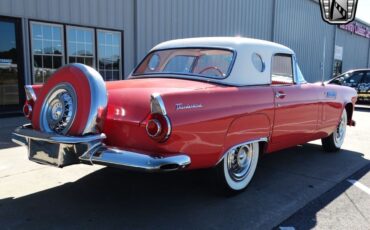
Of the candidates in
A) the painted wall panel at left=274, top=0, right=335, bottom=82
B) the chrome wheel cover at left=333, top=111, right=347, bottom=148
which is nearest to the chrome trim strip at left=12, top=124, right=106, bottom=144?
the chrome wheel cover at left=333, top=111, right=347, bottom=148

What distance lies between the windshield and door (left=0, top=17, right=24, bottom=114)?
5007 mm

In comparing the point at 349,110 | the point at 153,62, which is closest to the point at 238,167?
the point at 153,62

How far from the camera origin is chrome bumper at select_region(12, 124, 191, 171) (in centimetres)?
289

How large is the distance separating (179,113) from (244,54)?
57.0 inches

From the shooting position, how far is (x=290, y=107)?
4434 millimetres

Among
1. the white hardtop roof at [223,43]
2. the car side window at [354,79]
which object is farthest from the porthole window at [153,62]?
the car side window at [354,79]

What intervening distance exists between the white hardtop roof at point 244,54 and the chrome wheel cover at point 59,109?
134 cm

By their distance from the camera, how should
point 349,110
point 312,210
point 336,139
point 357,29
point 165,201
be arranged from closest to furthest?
point 312,210, point 165,201, point 336,139, point 349,110, point 357,29

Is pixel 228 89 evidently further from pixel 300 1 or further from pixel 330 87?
pixel 300 1

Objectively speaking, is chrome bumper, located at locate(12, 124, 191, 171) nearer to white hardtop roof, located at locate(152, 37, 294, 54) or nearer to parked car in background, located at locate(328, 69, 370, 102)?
white hardtop roof, located at locate(152, 37, 294, 54)

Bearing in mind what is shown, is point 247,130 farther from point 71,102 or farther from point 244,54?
point 71,102

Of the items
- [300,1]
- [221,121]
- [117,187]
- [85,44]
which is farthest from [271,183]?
[300,1]

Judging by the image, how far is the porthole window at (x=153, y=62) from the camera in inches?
184

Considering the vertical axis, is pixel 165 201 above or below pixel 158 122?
below
